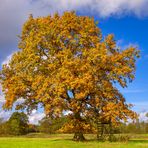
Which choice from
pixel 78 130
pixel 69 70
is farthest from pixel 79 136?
pixel 69 70

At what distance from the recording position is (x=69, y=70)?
4372 cm

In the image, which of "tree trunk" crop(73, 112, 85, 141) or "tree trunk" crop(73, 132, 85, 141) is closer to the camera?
"tree trunk" crop(73, 112, 85, 141)

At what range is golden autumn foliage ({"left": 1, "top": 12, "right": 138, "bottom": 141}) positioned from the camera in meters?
43.8

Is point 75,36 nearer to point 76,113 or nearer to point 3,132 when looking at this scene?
point 76,113

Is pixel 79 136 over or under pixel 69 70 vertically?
under

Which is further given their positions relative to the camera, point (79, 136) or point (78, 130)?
point (79, 136)

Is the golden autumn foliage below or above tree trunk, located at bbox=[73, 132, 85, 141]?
above

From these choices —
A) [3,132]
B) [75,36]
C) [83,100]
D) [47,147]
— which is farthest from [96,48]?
[3,132]

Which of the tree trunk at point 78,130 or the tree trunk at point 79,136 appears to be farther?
the tree trunk at point 79,136

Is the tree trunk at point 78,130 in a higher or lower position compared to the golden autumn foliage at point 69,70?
lower

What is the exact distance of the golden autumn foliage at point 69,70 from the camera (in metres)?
43.8

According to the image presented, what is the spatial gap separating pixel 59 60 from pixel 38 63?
110 inches

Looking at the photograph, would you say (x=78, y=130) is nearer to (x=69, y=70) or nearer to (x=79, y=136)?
(x=79, y=136)

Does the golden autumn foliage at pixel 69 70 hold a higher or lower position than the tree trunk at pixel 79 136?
higher
